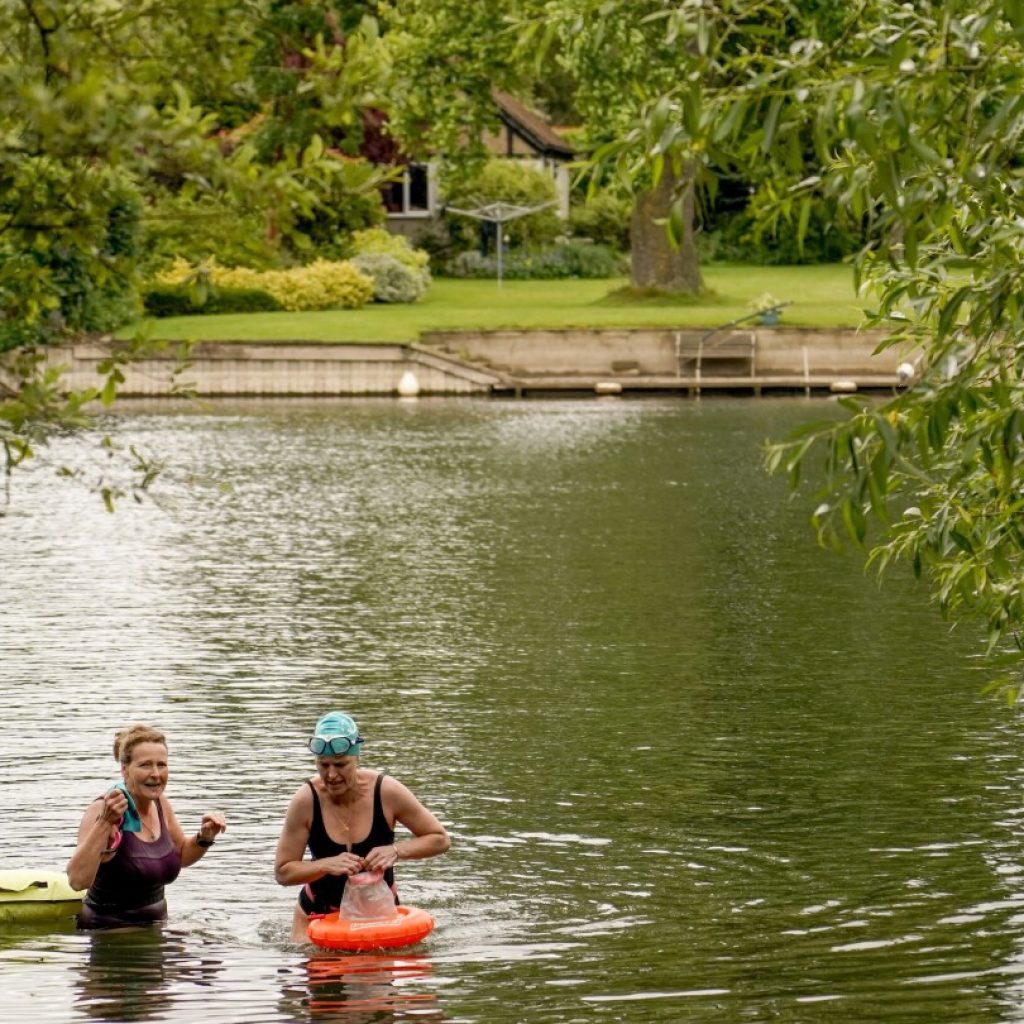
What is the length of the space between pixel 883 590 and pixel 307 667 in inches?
315

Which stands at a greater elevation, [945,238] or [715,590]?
[945,238]

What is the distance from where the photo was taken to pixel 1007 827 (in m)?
16.8

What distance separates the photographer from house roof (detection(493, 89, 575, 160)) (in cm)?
9294

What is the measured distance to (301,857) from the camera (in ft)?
43.1

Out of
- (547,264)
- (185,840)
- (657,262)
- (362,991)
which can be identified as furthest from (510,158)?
(362,991)

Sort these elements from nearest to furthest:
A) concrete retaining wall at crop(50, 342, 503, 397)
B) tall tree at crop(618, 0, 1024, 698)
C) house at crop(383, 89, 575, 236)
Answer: tall tree at crop(618, 0, 1024, 698) < concrete retaining wall at crop(50, 342, 503, 397) < house at crop(383, 89, 575, 236)

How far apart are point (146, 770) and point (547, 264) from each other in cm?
7386

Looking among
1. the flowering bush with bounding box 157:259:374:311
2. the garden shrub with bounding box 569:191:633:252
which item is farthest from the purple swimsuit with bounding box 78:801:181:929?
the garden shrub with bounding box 569:191:633:252

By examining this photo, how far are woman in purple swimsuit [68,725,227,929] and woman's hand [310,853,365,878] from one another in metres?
0.58

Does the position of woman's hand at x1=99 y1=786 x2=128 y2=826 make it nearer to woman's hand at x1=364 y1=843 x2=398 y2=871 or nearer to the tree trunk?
woman's hand at x1=364 y1=843 x2=398 y2=871

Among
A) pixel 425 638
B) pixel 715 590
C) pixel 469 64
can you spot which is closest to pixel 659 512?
pixel 715 590

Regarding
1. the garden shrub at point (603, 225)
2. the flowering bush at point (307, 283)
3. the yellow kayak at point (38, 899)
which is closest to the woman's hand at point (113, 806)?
the yellow kayak at point (38, 899)

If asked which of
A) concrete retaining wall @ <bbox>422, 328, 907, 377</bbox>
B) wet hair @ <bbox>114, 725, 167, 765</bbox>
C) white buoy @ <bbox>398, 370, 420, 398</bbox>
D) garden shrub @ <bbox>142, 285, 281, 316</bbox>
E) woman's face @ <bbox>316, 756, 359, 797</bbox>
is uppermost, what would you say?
wet hair @ <bbox>114, 725, 167, 765</bbox>

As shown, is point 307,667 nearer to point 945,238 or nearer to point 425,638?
point 425,638
